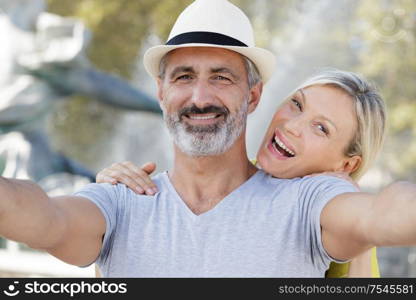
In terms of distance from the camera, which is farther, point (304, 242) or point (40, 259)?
point (40, 259)

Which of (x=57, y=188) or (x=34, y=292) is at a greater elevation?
(x=57, y=188)

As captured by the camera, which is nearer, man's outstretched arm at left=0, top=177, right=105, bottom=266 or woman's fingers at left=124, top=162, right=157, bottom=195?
man's outstretched arm at left=0, top=177, right=105, bottom=266

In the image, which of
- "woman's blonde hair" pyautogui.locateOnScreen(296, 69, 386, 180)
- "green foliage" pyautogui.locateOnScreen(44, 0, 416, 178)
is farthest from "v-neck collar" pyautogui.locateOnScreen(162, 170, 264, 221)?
"green foliage" pyautogui.locateOnScreen(44, 0, 416, 178)

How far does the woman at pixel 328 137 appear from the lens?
230 centimetres

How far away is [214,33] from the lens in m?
2.30

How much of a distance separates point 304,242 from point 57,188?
7050 millimetres

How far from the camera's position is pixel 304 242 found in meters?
2.10

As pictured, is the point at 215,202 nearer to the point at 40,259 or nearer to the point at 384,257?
the point at 40,259

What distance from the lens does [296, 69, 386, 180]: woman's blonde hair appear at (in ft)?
7.53

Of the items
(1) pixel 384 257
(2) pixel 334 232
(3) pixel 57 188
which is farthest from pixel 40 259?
(2) pixel 334 232

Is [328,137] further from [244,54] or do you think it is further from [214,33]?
[214,33]

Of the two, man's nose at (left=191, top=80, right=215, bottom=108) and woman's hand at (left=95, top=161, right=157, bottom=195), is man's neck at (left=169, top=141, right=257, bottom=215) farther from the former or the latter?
man's nose at (left=191, top=80, right=215, bottom=108)

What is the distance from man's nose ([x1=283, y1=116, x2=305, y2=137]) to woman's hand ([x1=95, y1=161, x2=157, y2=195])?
1.48 ft

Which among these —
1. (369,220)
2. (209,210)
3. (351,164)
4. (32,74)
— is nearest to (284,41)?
(32,74)
